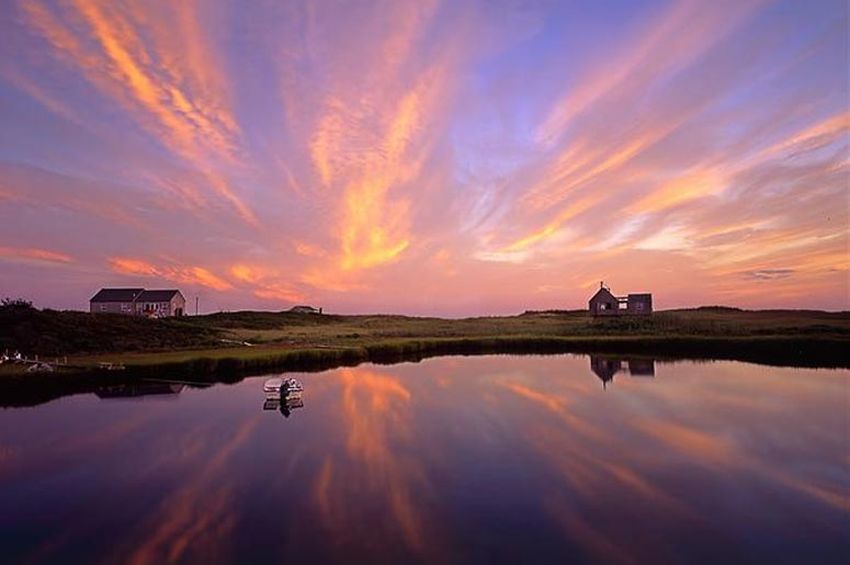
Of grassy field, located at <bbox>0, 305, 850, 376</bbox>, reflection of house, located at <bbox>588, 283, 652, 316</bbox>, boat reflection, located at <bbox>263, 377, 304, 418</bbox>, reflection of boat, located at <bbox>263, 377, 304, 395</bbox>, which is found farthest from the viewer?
reflection of house, located at <bbox>588, 283, 652, 316</bbox>

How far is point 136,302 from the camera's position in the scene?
90750 millimetres

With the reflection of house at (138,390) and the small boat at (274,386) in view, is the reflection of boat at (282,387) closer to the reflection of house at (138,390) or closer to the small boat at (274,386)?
the small boat at (274,386)

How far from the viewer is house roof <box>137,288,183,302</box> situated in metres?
92.3

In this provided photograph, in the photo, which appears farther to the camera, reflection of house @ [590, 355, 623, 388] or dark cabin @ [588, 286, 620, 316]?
dark cabin @ [588, 286, 620, 316]

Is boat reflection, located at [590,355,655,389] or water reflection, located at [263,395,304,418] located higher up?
boat reflection, located at [590,355,655,389]

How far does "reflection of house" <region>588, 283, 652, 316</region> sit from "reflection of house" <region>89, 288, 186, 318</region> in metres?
68.1

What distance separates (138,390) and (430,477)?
83.0 feet

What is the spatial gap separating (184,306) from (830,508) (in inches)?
4015

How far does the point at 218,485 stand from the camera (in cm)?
1873

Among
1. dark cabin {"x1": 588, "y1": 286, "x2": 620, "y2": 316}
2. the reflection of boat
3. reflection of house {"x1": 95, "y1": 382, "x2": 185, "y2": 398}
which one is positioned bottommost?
reflection of house {"x1": 95, "y1": 382, "x2": 185, "y2": 398}

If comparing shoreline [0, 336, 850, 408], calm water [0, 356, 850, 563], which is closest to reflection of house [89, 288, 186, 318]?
shoreline [0, 336, 850, 408]

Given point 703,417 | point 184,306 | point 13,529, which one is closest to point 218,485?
point 13,529

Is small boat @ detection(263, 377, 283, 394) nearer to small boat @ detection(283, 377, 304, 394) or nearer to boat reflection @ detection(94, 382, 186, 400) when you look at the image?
small boat @ detection(283, 377, 304, 394)

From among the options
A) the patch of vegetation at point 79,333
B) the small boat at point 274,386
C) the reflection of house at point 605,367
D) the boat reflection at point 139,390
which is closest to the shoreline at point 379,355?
the boat reflection at point 139,390
